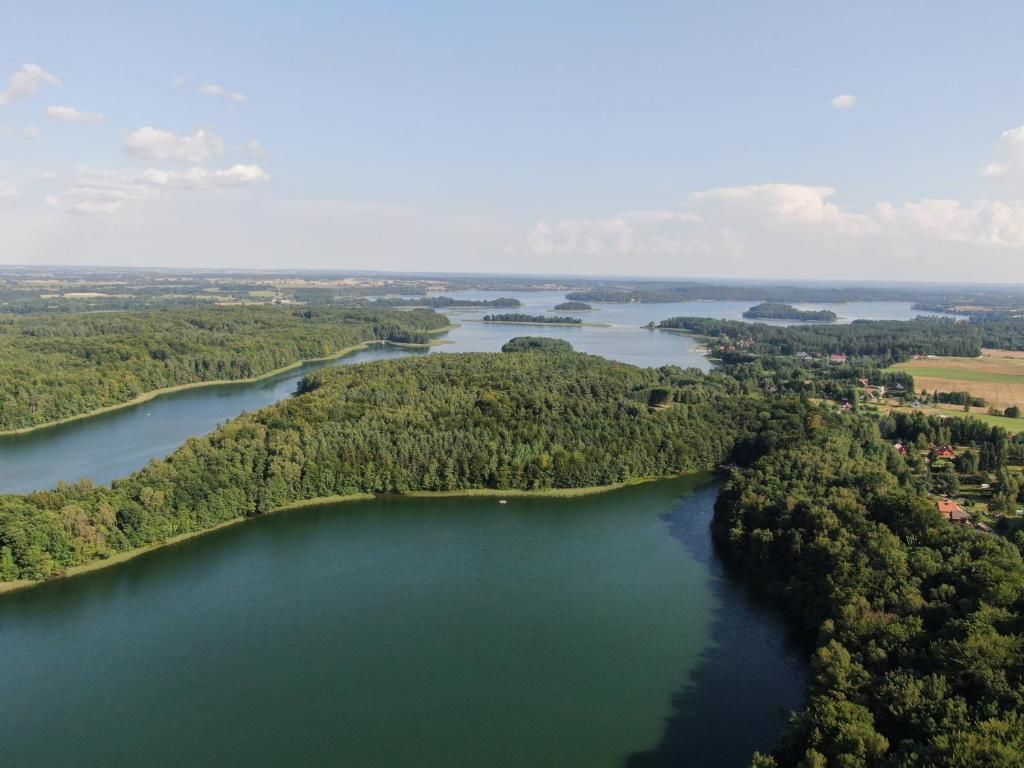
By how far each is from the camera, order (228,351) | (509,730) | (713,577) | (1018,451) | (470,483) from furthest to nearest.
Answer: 1. (228,351)
2. (1018,451)
3. (470,483)
4. (713,577)
5. (509,730)

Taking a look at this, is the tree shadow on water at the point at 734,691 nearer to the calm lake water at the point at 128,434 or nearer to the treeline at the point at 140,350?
the calm lake water at the point at 128,434

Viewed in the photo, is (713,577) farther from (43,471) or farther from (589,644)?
(43,471)

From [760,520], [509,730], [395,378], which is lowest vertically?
[509,730]

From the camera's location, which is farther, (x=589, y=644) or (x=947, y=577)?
(x=589, y=644)

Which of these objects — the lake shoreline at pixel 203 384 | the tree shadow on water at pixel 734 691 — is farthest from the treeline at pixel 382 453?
the lake shoreline at pixel 203 384

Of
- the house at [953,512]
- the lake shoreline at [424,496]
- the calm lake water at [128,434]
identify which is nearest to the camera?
the lake shoreline at [424,496]

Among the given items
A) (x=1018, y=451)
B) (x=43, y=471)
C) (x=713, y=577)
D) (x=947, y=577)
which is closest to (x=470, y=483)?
(x=713, y=577)

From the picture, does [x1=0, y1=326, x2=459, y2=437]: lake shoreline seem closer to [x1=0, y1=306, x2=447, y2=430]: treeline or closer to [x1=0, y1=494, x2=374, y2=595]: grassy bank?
[x1=0, y1=306, x2=447, y2=430]: treeline
